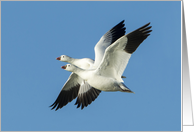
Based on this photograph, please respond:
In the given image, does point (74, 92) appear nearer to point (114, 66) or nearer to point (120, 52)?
point (114, 66)

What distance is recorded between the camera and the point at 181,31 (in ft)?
43.2

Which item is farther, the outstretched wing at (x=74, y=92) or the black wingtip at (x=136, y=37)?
the outstretched wing at (x=74, y=92)

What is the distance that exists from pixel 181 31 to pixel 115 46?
3249 millimetres

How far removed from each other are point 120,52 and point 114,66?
71cm

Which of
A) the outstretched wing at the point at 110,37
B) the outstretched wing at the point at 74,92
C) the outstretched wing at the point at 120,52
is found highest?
the outstretched wing at the point at 110,37

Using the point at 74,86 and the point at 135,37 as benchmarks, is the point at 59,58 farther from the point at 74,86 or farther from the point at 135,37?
the point at 135,37

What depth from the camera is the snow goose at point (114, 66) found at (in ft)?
37.7

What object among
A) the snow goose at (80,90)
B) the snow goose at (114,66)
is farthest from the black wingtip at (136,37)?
the snow goose at (80,90)

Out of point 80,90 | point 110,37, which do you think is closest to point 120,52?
point 80,90

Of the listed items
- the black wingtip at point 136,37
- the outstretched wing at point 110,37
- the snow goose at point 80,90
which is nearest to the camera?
the black wingtip at point 136,37

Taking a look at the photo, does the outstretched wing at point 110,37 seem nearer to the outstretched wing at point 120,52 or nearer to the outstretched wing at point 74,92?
the outstretched wing at point 74,92

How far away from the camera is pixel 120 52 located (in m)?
11.8

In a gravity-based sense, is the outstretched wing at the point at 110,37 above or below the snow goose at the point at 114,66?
above

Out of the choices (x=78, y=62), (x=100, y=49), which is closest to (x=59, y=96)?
(x=78, y=62)
